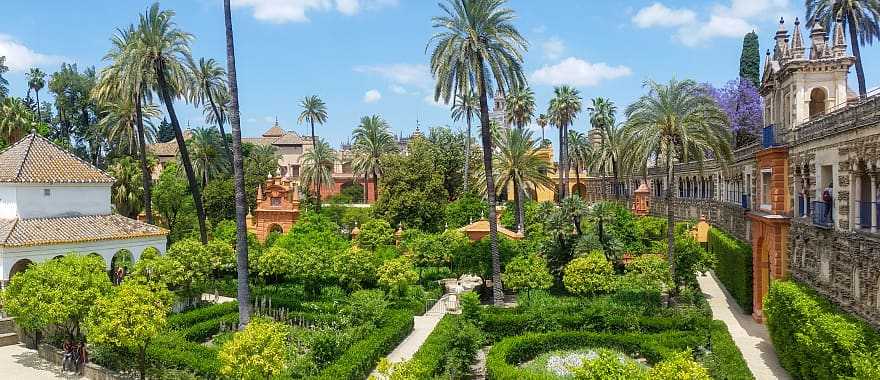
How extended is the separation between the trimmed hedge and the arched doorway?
16.9m

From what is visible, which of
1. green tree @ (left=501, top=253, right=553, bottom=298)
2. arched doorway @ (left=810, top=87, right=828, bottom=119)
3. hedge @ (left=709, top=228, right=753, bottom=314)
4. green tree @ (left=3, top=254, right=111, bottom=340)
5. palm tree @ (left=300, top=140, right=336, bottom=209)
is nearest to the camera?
green tree @ (left=3, top=254, right=111, bottom=340)

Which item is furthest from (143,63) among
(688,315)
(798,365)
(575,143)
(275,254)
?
(575,143)

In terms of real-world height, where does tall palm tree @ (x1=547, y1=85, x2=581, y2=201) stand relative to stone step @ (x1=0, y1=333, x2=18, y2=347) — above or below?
above

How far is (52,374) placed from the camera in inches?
850

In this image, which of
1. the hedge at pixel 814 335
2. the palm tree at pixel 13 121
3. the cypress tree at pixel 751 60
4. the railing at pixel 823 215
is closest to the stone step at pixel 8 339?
the palm tree at pixel 13 121

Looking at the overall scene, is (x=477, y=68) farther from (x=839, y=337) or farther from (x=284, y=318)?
(x=839, y=337)

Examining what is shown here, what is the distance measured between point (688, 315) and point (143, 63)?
94.1ft

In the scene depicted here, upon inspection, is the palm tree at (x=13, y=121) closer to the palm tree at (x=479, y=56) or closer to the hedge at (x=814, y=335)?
the palm tree at (x=479, y=56)

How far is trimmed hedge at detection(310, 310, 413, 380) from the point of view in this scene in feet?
60.1

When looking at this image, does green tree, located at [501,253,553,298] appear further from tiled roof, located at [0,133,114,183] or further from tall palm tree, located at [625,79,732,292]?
tiled roof, located at [0,133,114,183]

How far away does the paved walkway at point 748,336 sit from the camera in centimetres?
2020

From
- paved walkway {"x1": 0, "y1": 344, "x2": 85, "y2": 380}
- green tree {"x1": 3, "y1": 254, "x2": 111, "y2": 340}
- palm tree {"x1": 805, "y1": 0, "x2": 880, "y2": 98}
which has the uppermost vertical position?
palm tree {"x1": 805, "y1": 0, "x2": 880, "y2": 98}

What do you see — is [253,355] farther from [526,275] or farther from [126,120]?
[126,120]

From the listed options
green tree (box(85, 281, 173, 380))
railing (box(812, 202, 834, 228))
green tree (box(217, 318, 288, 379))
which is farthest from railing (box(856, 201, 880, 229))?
green tree (box(85, 281, 173, 380))
